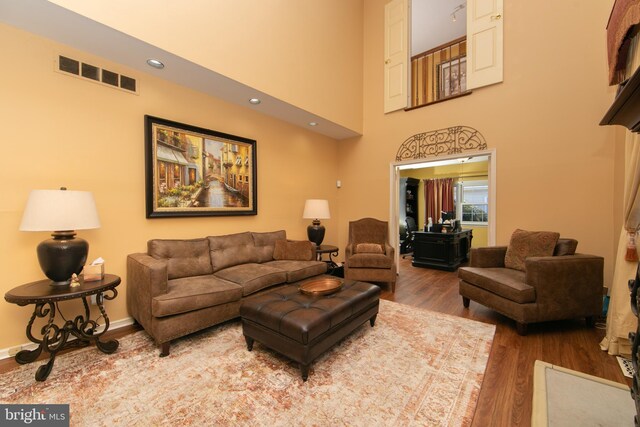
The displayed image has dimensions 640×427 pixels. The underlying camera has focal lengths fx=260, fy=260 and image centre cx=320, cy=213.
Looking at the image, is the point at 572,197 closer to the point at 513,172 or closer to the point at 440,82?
the point at 513,172

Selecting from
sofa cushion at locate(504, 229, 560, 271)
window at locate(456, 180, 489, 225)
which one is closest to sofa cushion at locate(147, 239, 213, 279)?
sofa cushion at locate(504, 229, 560, 271)

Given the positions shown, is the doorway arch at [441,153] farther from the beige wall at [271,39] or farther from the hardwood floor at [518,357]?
the hardwood floor at [518,357]

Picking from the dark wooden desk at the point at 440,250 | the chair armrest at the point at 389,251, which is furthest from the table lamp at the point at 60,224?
the dark wooden desk at the point at 440,250

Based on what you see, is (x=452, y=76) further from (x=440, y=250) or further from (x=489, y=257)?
(x=489, y=257)

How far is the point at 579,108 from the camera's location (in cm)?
306

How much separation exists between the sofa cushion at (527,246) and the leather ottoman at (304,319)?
1.96 metres

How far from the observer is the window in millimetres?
6853

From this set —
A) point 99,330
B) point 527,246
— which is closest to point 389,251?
point 527,246

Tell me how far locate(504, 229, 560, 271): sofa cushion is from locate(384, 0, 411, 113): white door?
8.82ft

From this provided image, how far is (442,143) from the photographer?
162 inches

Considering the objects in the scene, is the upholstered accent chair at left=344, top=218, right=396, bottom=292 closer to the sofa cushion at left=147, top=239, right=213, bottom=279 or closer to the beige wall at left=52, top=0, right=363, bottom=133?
the beige wall at left=52, top=0, right=363, bottom=133

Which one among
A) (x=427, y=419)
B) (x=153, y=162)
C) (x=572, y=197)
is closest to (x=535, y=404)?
(x=427, y=419)

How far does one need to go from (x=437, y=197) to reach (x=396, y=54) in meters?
4.10

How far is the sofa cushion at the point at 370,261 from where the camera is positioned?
3.85 m
